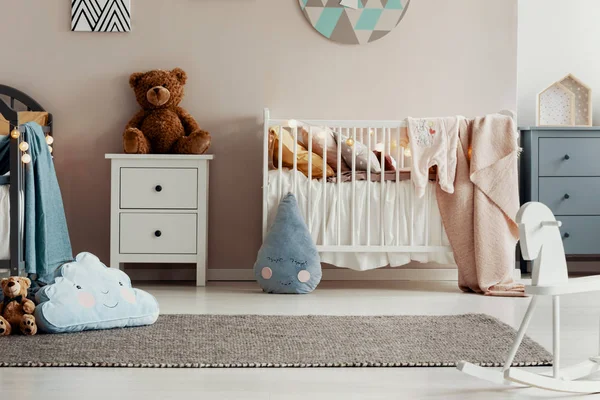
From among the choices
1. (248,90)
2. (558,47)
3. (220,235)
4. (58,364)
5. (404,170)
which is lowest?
(58,364)

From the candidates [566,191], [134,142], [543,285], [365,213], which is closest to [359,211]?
[365,213]

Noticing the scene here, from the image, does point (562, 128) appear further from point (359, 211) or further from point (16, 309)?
point (16, 309)

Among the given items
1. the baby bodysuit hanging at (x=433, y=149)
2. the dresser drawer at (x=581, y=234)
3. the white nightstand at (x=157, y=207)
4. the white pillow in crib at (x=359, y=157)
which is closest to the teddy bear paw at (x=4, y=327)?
the white nightstand at (x=157, y=207)

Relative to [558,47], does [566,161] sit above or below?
below

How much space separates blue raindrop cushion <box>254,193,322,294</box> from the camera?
10.3ft

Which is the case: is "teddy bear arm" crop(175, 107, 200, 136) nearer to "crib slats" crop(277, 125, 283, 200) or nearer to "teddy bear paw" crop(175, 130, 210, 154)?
"teddy bear paw" crop(175, 130, 210, 154)

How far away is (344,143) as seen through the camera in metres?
3.35

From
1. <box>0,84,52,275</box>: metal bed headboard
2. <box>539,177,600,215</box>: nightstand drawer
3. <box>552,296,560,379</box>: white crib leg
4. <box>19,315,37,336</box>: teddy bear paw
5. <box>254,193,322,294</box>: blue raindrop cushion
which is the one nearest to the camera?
<box>552,296,560,379</box>: white crib leg

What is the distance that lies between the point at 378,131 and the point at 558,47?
126 cm

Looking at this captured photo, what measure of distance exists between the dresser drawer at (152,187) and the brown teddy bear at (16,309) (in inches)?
44.2

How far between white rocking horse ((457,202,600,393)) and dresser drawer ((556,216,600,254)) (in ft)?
7.21

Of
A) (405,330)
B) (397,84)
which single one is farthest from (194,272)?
(405,330)

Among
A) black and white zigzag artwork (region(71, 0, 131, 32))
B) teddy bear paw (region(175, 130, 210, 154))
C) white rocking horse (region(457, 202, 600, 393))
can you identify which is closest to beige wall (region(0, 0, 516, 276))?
black and white zigzag artwork (region(71, 0, 131, 32))

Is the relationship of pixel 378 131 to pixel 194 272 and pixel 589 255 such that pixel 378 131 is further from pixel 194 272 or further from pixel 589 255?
pixel 589 255
